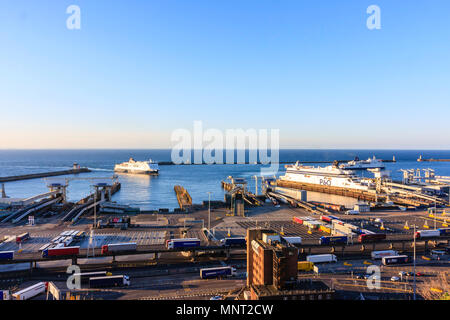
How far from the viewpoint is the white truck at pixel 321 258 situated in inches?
1174

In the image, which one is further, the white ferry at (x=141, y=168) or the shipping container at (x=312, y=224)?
the white ferry at (x=141, y=168)

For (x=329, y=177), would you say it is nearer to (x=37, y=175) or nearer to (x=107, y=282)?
(x=107, y=282)

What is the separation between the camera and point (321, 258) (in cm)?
3017

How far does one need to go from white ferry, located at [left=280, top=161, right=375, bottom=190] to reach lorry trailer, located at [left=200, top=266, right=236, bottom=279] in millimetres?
69203

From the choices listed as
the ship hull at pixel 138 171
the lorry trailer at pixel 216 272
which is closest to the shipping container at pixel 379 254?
the lorry trailer at pixel 216 272

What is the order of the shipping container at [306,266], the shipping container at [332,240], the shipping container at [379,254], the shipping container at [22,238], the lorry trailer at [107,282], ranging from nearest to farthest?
1. the lorry trailer at [107,282]
2. the shipping container at [306,266]
3. the shipping container at [379,254]
4. the shipping container at [332,240]
5. the shipping container at [22,238]

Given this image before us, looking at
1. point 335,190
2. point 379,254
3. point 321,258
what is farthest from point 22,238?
point 335,190

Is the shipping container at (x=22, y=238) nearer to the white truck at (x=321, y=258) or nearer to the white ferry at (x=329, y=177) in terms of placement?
the white truck at (x=321, y=258)

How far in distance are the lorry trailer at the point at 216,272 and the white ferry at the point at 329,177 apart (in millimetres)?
69203

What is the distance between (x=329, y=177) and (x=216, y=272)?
79.7m

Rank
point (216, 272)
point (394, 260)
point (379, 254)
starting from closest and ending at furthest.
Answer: point (216, 272), point (394, 260), point (379, 254)

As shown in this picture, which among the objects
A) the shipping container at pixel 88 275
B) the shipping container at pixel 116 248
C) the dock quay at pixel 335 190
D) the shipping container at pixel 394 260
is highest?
the shipping container at pixel 116 248
